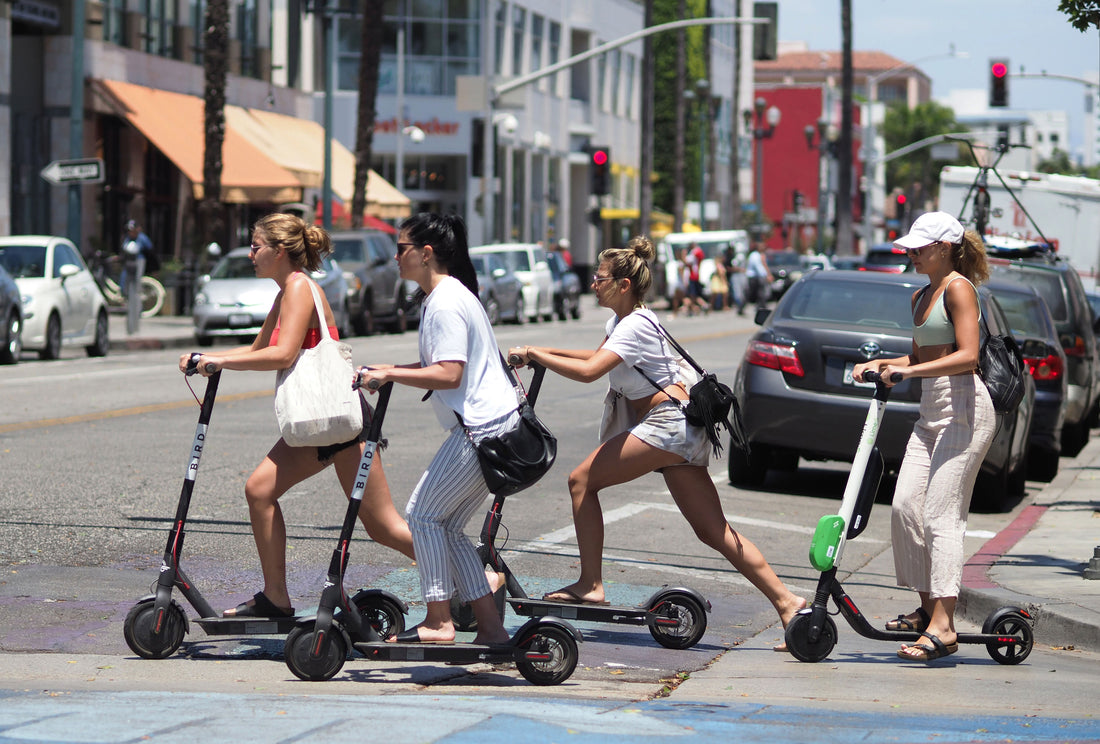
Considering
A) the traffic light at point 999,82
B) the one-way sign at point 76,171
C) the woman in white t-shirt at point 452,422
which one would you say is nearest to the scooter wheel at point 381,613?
the woman in white t-shirt at point 452,422

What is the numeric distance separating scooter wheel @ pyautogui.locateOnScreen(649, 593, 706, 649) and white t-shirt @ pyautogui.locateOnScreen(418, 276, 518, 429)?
1.34m

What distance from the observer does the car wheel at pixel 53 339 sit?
23.4 meters

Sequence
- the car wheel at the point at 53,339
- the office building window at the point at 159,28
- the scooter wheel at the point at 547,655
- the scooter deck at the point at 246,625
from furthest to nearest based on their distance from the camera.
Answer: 1. the office building window at the point at 159,28
2. the car wheel at the point at 53,339
3. the scooter deck at the point at 246,625
4. the scooter wheel at the point at 547,655

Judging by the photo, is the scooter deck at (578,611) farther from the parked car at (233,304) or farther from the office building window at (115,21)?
the office building window at (115,21)

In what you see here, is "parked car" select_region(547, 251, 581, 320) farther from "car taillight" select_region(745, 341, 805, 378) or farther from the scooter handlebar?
the scooter handlebar

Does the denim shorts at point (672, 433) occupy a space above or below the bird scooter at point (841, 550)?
above

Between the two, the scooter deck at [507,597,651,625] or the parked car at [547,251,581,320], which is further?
the parked car at [547,251,581,320]

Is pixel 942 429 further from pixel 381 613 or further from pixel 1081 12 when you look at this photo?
pixel 1081 12

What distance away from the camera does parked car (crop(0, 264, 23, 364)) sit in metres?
21.6

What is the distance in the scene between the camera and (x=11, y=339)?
22.0m

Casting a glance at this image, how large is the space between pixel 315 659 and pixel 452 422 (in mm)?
948

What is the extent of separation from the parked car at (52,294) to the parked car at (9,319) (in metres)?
0.49

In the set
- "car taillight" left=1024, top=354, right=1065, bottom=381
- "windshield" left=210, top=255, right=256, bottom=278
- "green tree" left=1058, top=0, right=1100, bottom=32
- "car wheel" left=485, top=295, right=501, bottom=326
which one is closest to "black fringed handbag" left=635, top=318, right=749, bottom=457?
"green tree" left=1058, top=0, right=1100, bottom=32

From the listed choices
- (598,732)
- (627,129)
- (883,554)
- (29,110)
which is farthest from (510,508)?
(627,129)
